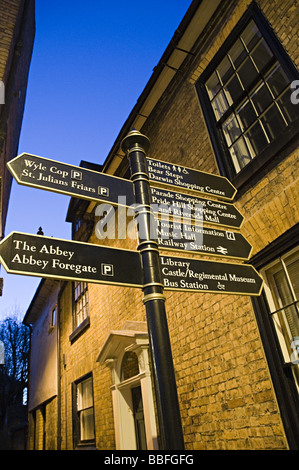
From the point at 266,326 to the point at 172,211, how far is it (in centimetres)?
184

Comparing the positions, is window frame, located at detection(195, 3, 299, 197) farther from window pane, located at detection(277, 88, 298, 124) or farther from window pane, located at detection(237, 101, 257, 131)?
window pane, located at detection(237, 101, 257, 131)

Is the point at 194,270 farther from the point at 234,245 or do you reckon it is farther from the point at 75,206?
the point at 75,206

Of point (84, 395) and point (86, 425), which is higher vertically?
point (84, 395)

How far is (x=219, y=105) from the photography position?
5289mm

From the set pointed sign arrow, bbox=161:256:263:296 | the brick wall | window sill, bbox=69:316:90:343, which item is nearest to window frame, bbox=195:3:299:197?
the brick wall

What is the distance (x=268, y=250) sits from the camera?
3707 millimetres

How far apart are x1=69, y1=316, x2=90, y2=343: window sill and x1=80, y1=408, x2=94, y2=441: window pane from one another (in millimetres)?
2037

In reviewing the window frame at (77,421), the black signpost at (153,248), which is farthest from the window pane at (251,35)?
the window frame at (77,421)

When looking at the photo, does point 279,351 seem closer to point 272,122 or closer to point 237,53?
point 272,122

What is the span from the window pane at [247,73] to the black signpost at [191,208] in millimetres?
2766

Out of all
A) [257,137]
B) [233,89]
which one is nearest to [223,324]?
[257,137]

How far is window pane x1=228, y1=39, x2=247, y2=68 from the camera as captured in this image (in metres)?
4.99

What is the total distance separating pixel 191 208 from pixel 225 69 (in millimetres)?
3625

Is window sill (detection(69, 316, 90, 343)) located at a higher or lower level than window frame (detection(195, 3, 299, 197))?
lower
